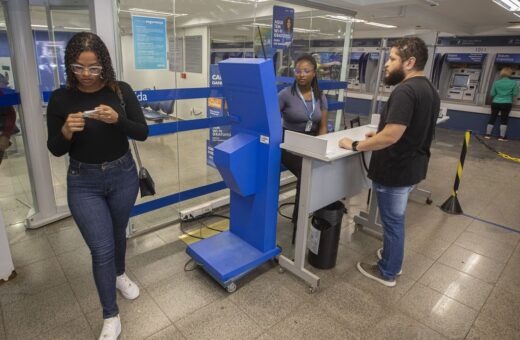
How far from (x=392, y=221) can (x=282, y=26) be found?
2.56 metres

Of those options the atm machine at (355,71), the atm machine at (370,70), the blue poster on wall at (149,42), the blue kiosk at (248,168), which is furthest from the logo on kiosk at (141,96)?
the atm machine at (355,71)

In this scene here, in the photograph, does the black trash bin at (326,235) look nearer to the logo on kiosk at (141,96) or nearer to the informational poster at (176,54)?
the logo on kiosk at (141,96)

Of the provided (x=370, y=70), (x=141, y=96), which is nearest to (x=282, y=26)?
(x=141, y=96)

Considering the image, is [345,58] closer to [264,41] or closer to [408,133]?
[264,41]

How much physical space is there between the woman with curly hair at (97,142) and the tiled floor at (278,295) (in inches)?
16.7

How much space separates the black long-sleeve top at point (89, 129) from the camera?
1.62m

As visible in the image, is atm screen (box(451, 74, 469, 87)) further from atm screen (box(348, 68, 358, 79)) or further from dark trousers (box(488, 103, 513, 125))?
atm screen (box(348, 68, 358, 79))

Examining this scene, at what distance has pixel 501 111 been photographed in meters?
8.02

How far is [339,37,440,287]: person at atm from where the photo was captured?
2.02m

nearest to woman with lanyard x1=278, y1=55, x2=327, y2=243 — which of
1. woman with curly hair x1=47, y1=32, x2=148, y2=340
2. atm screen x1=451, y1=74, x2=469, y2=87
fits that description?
woman with curly hair x1=47, y1=32, x2=148, y2=340

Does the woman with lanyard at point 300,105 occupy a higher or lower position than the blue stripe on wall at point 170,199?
higher

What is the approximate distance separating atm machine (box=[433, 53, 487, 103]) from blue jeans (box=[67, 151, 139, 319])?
31.4 feet

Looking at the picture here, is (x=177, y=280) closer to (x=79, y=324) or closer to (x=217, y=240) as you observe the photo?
(x=217, y=240)

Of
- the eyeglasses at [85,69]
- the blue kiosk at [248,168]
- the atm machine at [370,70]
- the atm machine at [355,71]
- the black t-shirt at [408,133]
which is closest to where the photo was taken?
the eyeglasses at [85,69]
